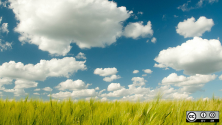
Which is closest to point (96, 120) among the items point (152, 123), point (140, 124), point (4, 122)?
point (140, 124)

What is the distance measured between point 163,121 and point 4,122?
313 centimetres

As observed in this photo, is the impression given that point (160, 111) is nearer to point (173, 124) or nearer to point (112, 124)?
point (173, 124)

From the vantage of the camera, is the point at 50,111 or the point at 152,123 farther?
the point at 50,111

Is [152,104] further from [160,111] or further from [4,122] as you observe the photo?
[4,122]

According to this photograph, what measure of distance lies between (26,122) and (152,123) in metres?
2.44

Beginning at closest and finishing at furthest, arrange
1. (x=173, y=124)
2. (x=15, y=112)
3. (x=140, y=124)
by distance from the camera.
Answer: (x=140, y=124), (x=173, y=124), (x=15, y=112)

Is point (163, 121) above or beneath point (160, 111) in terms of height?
beneath

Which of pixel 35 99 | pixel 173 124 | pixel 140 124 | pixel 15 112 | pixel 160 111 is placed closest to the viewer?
pixel 140 124

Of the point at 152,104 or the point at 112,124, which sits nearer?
the point at 112,124

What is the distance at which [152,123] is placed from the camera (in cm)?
259

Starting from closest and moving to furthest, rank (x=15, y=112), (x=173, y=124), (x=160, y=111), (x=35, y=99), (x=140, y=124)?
(x=140, y=124) < (x=173, y=124) < (x=160, y=111) < (x=15, y=112) < (x=35, y=99)

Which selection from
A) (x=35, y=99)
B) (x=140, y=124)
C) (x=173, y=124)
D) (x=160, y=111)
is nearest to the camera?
(x=140, y=124)

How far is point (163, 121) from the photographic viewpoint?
2900 millimetres

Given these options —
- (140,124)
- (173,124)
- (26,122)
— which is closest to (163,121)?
(173,124)
